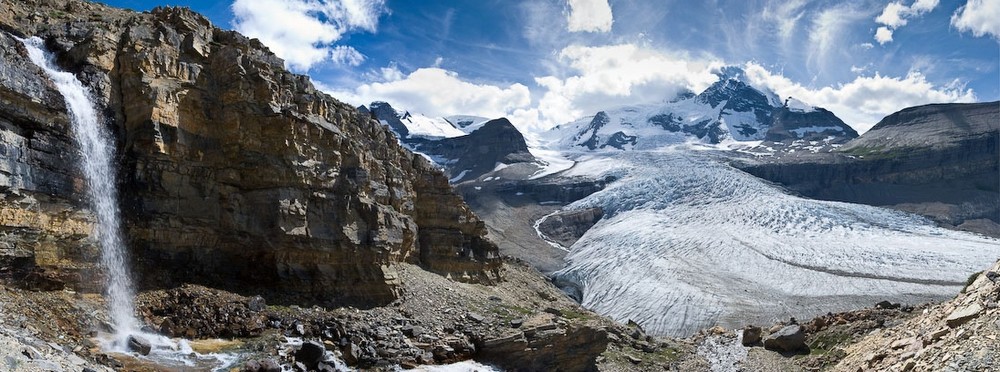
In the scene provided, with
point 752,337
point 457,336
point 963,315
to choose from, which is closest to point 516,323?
point 457,336

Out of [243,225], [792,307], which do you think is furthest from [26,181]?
[792,307]

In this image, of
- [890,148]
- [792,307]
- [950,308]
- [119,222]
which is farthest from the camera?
[890,148]

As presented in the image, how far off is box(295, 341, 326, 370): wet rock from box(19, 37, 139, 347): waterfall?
5.85 meters

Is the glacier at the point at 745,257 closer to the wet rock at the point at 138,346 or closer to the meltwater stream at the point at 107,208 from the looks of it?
the meltwater stream at the point at 107,208

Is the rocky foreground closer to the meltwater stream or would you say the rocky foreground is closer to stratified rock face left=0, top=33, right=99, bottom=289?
the meltwater stream

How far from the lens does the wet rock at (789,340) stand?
37062 mm

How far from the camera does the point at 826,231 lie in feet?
320

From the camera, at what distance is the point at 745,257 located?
3484 inches

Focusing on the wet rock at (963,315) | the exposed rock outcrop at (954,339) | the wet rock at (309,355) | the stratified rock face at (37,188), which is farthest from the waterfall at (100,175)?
the wet rock at (963,315)

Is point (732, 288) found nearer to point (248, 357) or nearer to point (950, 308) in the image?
point (950, 308)

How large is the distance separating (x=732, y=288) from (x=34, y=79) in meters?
72.7

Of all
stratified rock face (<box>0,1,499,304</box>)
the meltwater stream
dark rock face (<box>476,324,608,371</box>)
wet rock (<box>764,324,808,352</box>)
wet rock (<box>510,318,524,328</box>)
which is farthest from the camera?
wet rock (<box>764,324,808,352</box>)

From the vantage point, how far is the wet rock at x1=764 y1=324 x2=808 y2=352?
37.1 m

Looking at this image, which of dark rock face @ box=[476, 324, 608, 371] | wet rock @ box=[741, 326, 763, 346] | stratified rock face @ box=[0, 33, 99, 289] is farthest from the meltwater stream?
wet rock @ box=[741, 326, 763, 346]
